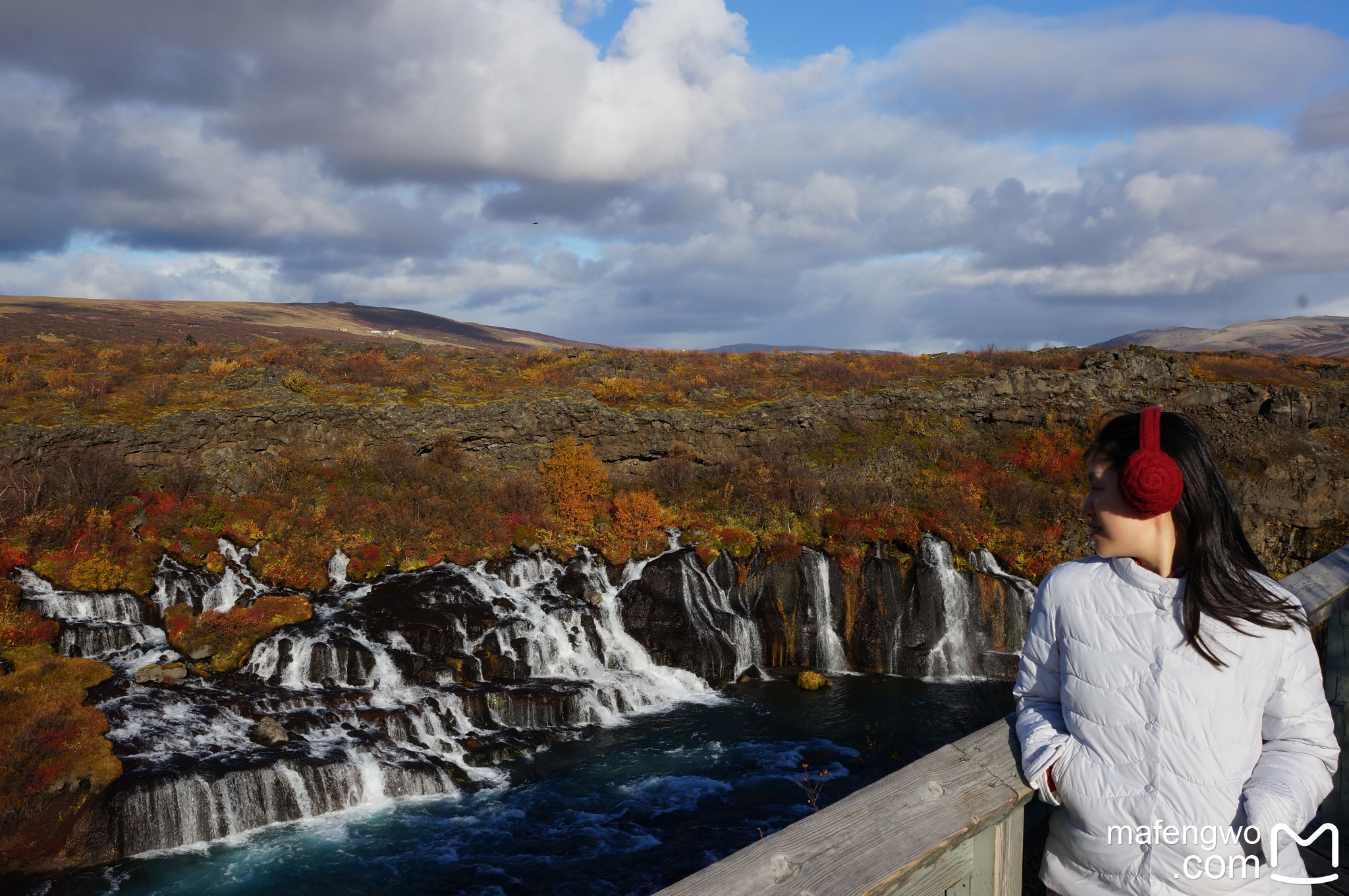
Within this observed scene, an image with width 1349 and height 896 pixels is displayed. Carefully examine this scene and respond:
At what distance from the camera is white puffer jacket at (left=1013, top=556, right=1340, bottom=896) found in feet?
7.17

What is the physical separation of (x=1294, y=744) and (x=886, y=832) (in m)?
1.35

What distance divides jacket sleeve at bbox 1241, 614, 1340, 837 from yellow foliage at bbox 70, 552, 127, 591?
2396 cm

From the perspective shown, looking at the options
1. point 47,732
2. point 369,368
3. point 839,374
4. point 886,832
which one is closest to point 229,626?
point 47,732

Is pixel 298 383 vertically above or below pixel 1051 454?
above

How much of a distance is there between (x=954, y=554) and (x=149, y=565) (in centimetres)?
2478

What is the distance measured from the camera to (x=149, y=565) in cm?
1998

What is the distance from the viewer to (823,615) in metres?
23.1

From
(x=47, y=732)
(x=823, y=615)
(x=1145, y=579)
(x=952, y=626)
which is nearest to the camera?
(x=1145, y=579)

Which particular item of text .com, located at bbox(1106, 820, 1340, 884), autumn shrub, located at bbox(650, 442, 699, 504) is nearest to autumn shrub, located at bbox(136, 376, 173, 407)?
autumn shrub, located at bbox(650, 442, 699, 504)

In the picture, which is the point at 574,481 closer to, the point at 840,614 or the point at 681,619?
the point at 681,619

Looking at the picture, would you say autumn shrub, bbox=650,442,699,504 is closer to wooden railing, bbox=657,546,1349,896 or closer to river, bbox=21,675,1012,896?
river, bbox=21,675,1012,896

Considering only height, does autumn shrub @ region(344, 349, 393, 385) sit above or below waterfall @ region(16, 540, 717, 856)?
above

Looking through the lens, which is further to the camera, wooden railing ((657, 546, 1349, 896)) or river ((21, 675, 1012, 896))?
river ((21, 675, 1012, 896))

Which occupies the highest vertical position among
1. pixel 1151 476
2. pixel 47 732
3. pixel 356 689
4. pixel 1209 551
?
pixel 1151 476
